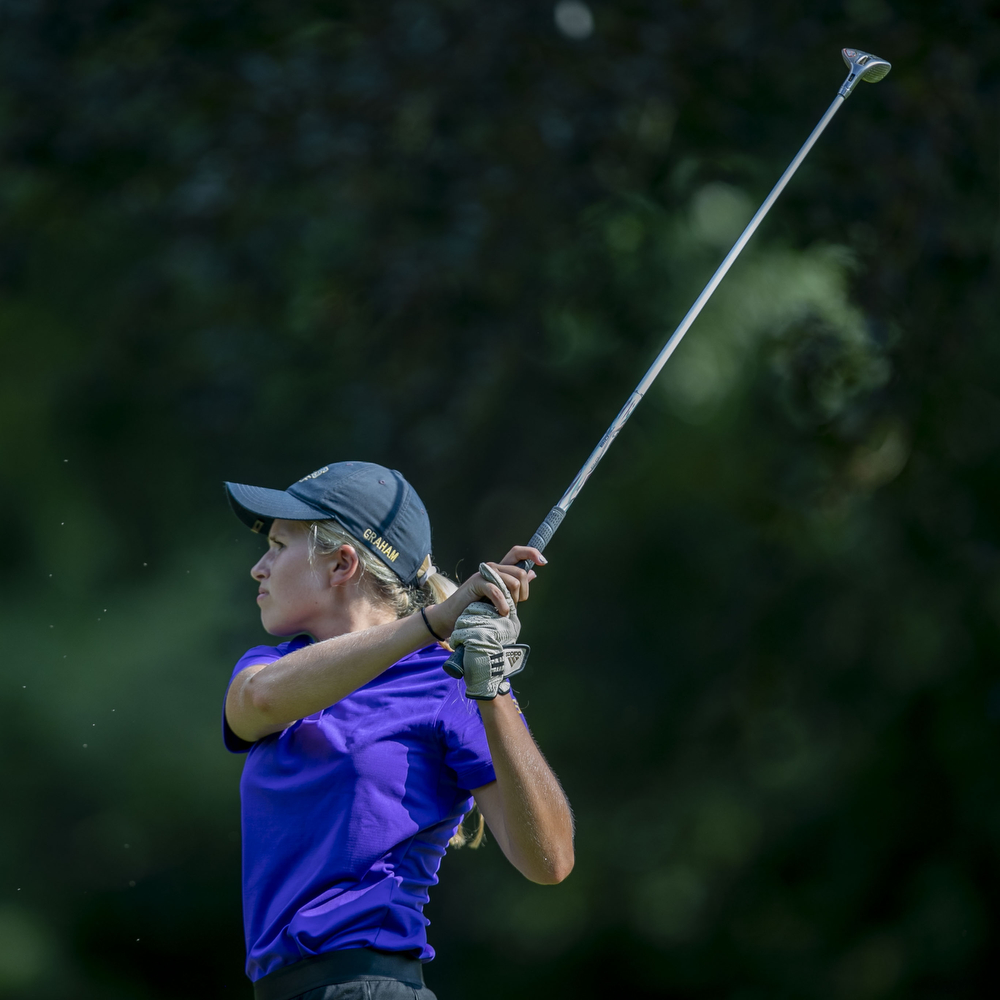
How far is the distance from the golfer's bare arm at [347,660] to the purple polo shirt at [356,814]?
0.25 feet

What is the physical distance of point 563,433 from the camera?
4.61 m

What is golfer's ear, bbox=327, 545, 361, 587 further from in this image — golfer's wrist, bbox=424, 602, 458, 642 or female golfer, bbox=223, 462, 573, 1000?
golfer's wrist, bbox=424, 602, 458, 642

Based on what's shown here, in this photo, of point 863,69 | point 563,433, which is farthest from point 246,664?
point 563,433

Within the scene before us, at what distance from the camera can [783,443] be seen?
4551 mm

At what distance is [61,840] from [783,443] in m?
3.22

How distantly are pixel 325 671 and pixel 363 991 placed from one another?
41cm

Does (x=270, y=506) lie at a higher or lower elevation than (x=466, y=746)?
higher

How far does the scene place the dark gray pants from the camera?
149 cm

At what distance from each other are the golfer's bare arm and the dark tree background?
280cm

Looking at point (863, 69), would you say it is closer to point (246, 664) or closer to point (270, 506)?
point (270, 506)

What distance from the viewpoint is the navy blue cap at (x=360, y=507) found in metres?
1.80

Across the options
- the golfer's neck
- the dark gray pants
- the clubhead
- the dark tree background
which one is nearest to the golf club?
the clubhead

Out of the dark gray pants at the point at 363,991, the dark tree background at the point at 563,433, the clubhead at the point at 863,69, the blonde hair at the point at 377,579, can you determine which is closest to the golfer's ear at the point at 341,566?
the blonde hair at the point at 377,579

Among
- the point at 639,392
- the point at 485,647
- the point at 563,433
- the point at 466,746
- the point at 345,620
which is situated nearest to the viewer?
the point at 485,647
